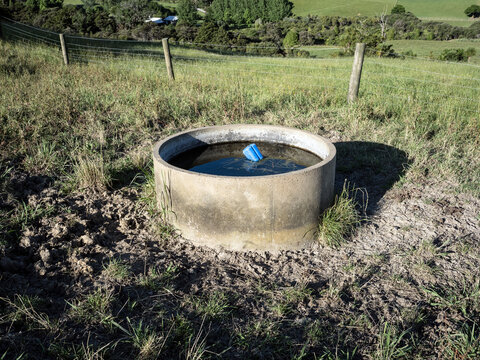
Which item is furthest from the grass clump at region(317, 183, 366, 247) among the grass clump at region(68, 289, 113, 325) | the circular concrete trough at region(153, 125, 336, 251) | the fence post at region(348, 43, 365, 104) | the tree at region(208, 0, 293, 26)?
the tree at region(208, 0, 293, 26)

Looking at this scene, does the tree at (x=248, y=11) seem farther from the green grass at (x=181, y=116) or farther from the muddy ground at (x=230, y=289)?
the muddy ground at (x=230, y=289)

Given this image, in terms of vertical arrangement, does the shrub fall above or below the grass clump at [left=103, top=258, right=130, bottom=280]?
above

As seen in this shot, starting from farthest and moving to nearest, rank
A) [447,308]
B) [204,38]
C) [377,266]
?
[204,38] → [377,266] → [447,308]

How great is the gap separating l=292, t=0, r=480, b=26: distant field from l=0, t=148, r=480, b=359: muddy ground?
4102 cm

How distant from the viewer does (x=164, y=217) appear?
3268mm

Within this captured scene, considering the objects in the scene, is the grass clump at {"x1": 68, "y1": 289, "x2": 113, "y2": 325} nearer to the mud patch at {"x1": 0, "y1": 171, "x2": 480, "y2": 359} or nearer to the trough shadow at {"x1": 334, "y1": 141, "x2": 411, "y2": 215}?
the mud patch at {"x1": 0, "y1": 171, "x2": 480, "y2": 359}

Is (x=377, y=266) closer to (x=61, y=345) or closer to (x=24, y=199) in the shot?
(x=61, y=345)

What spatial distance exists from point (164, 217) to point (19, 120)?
10.5ft

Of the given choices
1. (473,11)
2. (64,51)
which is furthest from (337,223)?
(473,11)

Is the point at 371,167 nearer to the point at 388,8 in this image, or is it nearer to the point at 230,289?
the point at 230,289

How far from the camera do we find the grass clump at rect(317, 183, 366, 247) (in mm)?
3139

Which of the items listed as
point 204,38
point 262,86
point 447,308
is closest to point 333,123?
point 262,86

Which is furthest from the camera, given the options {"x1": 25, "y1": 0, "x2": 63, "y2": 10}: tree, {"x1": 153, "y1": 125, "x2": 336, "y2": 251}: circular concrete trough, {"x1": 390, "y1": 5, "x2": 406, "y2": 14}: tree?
{"x1": 390, "y1": 5, "x2": 406, "y2": 14}: tree

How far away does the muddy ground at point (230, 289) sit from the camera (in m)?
2.12
